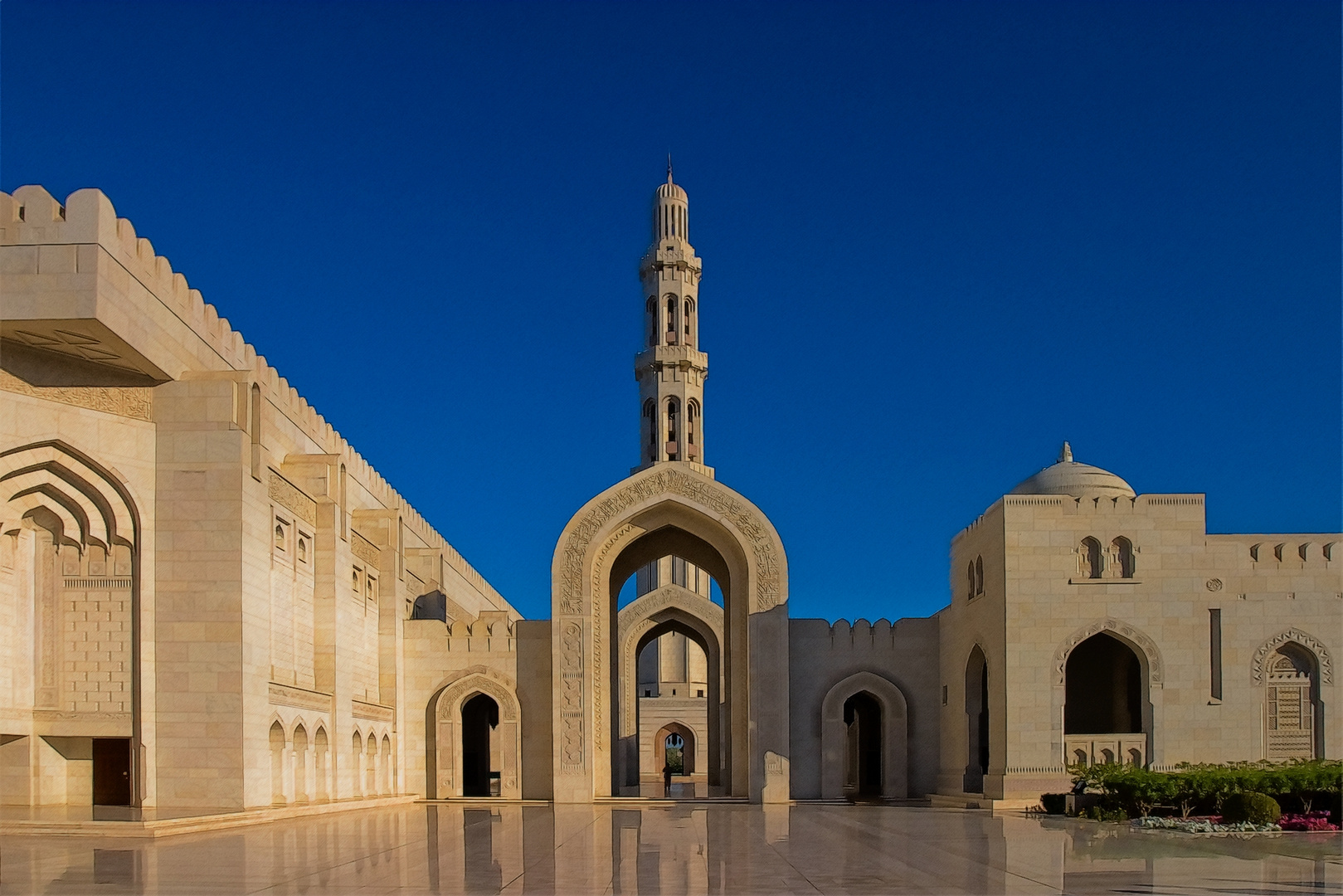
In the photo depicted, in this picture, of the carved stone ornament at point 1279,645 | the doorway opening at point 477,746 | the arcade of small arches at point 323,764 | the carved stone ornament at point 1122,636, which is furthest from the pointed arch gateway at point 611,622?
the carved stone ornament at point 1279,645

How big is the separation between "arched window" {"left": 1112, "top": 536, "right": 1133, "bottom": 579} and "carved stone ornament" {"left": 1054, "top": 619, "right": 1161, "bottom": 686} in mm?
881

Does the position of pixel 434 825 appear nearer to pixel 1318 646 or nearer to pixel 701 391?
pixel 1318 646

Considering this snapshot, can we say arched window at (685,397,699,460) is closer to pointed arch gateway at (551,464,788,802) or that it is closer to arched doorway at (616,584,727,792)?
arched doorway at (616,584,727,792)

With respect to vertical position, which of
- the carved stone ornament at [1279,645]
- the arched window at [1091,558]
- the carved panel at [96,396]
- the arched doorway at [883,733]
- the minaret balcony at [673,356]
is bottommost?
the arched doorway at [883,733]

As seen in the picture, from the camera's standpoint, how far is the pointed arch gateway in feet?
90.7

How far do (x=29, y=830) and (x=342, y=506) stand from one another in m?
9.78

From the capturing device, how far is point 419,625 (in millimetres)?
29016

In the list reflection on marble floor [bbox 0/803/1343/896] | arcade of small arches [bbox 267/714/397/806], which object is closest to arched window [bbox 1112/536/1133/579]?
reflection on marble floor [bbox 0/803/1343/896]

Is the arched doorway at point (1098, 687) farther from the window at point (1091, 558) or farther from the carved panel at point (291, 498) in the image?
the carved panel at point (291, 498)

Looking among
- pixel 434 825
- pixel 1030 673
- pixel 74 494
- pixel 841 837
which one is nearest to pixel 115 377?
pixel 74 494

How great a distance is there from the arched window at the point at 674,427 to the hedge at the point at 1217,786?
21.8m

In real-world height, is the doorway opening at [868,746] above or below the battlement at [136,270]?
below

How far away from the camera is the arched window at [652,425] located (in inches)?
1601

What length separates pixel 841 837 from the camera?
16375 mm
